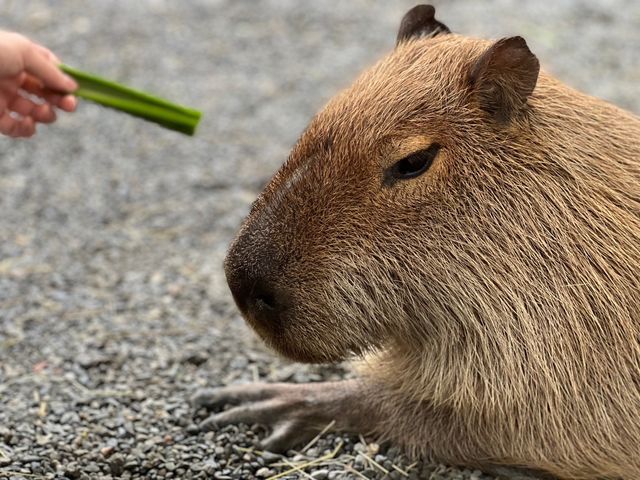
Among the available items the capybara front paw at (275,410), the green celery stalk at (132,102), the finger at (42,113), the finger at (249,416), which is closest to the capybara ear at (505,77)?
the green celery stalk at (132,102)

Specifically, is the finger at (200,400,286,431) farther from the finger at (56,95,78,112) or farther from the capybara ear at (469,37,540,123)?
the capybara ear at (469,37,540,123)

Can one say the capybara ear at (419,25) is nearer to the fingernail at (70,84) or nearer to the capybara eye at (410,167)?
the capybara eye at (410,167)

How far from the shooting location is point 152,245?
6.59m

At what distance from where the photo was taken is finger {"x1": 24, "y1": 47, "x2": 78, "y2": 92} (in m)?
3.82

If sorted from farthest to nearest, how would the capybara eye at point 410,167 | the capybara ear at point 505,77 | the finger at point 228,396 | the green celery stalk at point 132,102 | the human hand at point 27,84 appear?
the finger at point 228,396, the green celery stalk at point 132,102, the human hand at point 27,84, the capybara eye at point 410,167, the capybara ear at point 505,77

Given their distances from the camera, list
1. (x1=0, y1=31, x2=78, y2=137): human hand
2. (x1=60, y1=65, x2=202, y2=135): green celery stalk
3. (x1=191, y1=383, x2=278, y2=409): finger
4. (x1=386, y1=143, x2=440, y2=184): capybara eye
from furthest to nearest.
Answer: (x1=191, y1=383, x2=278, y2=409): finger < (x1=60, y1=65, x2=202, y2=135): green celery stalk < (x1=0, y1=31, x2=78, y2=137): human hand < (x1=386, y1=143, x2=440, y2=184): capybara eye

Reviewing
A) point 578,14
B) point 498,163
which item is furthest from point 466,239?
point 578,14

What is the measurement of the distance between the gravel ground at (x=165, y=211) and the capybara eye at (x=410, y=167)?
126 centimetres

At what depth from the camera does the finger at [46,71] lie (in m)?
3.82

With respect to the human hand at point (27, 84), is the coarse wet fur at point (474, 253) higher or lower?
lower

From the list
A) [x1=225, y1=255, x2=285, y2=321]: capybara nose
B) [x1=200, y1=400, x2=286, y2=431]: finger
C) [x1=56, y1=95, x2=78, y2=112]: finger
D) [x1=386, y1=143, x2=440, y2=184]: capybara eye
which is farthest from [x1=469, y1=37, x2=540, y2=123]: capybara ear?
[x1=56, y1=95, x2=78, y2=112]: finger

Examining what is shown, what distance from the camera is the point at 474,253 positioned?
11.2 ft

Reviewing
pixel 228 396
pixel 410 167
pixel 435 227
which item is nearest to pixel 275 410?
pixel 228 396

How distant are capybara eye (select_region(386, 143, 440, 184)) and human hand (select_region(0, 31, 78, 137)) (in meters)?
1.54
